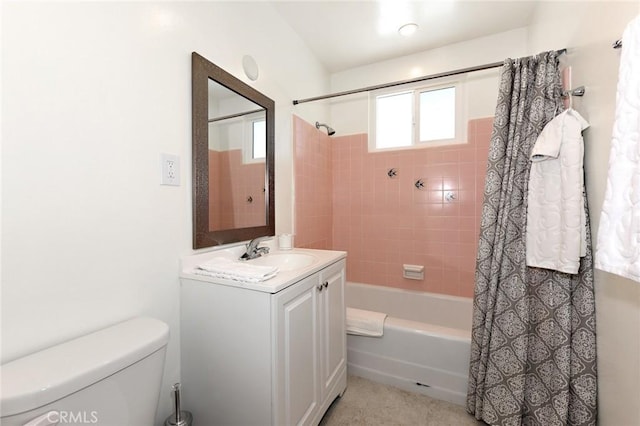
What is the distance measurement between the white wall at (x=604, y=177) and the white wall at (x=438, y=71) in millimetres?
946

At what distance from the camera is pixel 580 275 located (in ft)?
3.84

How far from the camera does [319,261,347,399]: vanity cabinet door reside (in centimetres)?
137

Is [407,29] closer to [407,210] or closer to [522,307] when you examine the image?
[407,210]

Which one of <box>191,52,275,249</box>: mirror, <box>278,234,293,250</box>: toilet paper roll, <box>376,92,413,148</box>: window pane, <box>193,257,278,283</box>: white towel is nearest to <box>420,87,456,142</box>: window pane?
<box>376,92,413,148</box>: window pane

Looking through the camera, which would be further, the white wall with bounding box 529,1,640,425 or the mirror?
the mirror

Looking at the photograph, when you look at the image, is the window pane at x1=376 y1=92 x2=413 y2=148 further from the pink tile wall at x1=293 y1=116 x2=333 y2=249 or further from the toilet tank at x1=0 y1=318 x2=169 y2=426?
the toilet tank at x1=0 y1=318 x2=169 y2=426

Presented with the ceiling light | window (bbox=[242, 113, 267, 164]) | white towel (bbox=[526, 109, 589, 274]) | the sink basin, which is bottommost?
the sink basin

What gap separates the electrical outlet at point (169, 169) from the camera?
110 cm

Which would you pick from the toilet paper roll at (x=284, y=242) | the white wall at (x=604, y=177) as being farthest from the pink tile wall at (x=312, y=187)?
the white wall at (x=604, y=177)

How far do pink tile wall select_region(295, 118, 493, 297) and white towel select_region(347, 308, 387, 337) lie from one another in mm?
778

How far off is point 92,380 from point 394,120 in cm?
271

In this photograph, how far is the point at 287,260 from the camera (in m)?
1.67

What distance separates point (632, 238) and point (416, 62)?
229cm

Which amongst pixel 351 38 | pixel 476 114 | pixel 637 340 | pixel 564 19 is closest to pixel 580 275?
pixel 637 340
